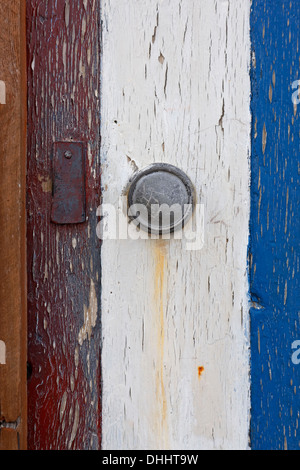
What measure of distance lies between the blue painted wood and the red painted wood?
0.70 feet

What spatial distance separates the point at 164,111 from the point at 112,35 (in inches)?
4.7

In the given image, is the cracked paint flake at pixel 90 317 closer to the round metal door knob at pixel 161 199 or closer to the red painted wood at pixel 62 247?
the red painted wood at pixel 62 247

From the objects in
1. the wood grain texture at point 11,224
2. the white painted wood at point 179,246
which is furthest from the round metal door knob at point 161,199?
the wood grain texture at point 11,224

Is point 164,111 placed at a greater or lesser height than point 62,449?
greater

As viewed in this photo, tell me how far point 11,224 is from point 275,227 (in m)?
0.34

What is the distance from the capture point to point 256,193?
521mm

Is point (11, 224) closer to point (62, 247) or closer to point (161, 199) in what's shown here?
point (62, 247)

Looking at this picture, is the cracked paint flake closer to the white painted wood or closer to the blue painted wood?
the white painted wood

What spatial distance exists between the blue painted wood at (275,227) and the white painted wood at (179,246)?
2 cm

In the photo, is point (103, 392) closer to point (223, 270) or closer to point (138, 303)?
point (138, 303)

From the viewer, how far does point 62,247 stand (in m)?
0.52

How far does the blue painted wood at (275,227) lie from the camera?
510mm

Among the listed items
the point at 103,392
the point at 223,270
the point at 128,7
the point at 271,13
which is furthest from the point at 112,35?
the point at 103,392

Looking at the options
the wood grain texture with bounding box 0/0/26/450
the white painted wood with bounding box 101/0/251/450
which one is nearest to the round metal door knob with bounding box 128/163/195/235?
the white painted wood with bounding box 101/0/251/450
